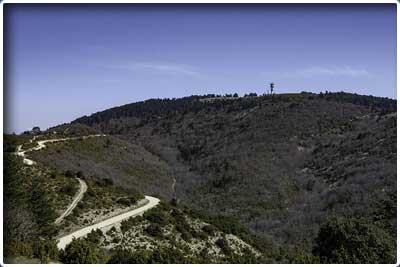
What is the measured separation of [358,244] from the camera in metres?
23.9

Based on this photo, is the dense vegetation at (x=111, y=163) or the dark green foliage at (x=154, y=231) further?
the dense vegetation at (x=111, y=163)

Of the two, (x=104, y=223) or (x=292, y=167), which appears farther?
(x=292, y=167)

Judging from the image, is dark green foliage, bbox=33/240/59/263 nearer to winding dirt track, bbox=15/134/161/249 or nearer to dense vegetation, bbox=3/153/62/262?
dense vegetation, bbox=3/153/62/262

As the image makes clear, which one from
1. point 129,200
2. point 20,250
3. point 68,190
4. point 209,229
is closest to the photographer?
point 20,250

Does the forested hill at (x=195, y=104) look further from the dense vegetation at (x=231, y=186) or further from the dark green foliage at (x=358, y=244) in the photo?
the dark green foliage at (x=358, y=244)

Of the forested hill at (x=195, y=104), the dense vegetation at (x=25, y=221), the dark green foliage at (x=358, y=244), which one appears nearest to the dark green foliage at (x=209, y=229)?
the dark green foliage at (x=358, y=244)

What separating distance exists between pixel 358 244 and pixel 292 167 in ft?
136

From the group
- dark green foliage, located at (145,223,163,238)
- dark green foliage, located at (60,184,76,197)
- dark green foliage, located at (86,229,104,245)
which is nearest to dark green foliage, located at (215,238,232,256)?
dark green foliage, located at (145,223,163,238)

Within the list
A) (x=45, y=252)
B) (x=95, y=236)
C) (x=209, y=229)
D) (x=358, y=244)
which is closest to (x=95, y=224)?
(x=95, y=236)

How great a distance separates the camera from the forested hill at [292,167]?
29823 millimetres

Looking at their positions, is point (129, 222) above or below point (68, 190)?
below

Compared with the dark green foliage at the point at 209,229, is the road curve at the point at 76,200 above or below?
above

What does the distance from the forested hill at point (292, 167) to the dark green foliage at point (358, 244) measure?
0.17ft

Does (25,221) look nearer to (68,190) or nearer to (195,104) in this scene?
(68,190)
